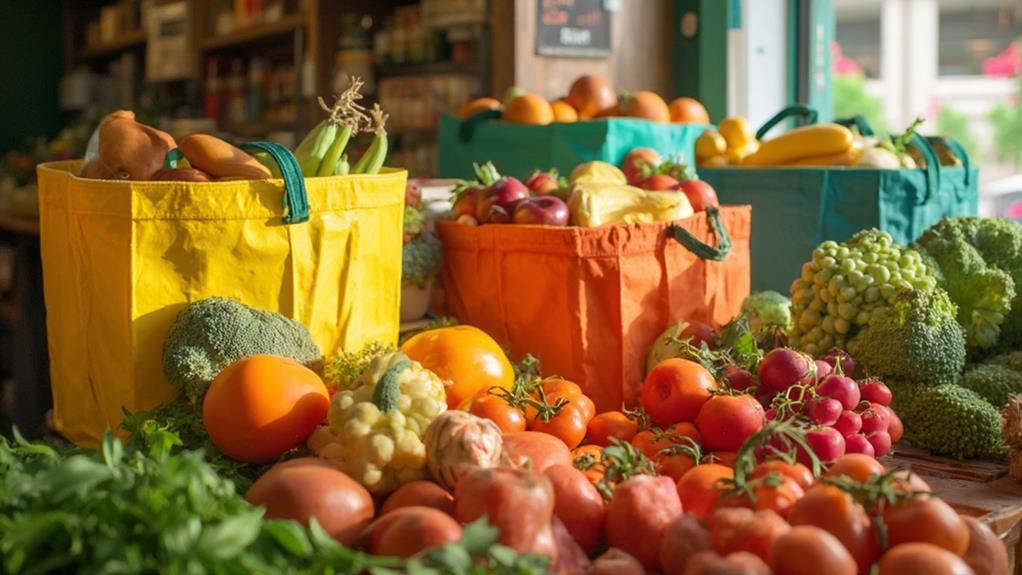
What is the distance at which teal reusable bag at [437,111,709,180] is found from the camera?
2.69 m

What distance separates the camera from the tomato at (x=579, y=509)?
122 cm

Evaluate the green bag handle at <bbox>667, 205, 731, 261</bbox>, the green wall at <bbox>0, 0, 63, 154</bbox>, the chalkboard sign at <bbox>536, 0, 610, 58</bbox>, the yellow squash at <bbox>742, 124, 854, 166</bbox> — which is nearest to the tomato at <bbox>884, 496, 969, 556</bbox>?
the green bag handle at <bbox>667, 205, 731, 261</bbox>

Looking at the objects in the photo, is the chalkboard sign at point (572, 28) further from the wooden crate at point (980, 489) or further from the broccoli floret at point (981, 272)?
the wooden crate at point (980, 489)

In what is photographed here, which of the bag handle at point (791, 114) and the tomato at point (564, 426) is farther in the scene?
the bag handle at point (791, 114)

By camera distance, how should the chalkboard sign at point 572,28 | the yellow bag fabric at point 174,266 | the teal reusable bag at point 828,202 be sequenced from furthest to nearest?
the chalkboard sign at point 572,28 → the teal reusable bag at point 828,202 → the yellow bag fabric at point 174,266

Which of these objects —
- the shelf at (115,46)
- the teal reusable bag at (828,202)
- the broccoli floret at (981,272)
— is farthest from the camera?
the shelf at (115,46)

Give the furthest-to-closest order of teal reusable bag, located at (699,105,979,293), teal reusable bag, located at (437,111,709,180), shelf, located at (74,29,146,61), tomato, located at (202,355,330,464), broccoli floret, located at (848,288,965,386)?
shelf, located at (74,29,146,61) < teal reusable bag, located at (437,111,709,180) < teal reusable bag, located at (699,105,979,293) < broccoli floret, located at (848,288,965,386) < tomato, located at (202,355,330,464)

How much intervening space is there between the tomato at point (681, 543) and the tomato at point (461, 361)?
0.56m

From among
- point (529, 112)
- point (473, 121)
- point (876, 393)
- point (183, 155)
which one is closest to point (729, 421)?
point (876, 393)

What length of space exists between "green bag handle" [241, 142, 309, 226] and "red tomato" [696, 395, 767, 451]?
699 mm

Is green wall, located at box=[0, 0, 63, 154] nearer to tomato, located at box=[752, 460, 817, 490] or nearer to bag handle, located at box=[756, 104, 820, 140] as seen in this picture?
bag handle, located at box=[756, 104, 820, 140]

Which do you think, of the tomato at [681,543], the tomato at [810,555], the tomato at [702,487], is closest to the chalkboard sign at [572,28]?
the tomato at [702,487]

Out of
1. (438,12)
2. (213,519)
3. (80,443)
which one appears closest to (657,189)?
(80,443)

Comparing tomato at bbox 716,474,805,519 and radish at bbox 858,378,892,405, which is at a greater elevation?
radish at bbox 858,378,892,405
